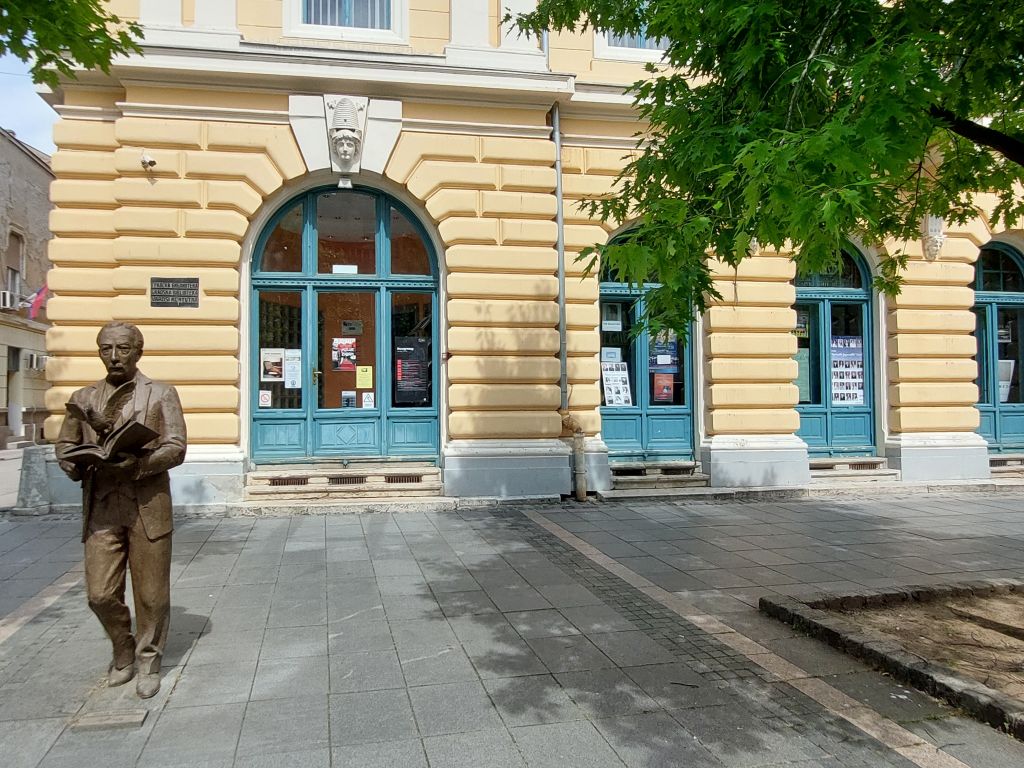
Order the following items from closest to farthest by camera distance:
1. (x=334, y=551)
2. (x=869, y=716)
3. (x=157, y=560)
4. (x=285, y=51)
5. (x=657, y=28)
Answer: (x=869, y=716) < (x=157, y=560) < (x=657, y=28) < (x=334, y=551) < (x=285, y=51)

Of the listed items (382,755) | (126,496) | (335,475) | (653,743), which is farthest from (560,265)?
(382,755)

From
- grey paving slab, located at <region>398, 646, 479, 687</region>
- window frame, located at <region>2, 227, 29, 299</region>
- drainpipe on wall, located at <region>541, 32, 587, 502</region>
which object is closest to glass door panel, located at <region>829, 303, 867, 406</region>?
drainpipe on wall, located at <region>541, 32, 587, 502</region>

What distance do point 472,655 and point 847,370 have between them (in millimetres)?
9801

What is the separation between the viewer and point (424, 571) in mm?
6449

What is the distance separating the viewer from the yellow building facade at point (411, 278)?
9.26 metres

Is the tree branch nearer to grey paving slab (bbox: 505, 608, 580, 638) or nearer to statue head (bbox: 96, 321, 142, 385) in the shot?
grey paving slab (bbox: 505, 608, 580, 638)

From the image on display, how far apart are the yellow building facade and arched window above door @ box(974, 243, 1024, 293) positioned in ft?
4.25

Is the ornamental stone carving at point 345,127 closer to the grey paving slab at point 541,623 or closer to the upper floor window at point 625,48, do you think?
the upper floor window at point 625,48

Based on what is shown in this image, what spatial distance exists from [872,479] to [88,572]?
11158 millimetres

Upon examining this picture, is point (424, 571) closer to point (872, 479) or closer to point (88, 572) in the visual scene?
point (88, 572)

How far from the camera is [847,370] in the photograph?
12.0 m

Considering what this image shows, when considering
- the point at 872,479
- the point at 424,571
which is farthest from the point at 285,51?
the point at 872,479

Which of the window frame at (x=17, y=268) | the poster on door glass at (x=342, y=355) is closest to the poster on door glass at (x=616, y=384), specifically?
the poster on door glass at (x=342, y=355)

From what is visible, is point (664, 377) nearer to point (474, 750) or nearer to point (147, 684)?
point (474, 750)
